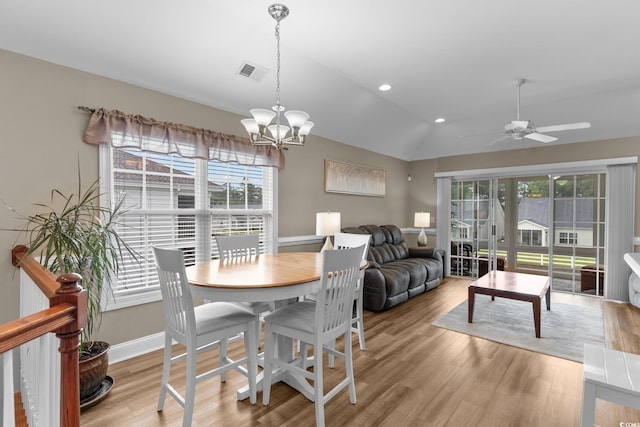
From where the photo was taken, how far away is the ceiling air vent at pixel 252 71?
304cm

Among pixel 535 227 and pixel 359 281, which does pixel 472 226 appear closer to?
pixel 535 227

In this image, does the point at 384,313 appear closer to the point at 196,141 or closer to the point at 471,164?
the point at 196,141

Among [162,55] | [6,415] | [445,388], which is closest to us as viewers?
[6,415]

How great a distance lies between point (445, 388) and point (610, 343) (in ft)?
7.18

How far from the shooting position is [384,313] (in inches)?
159

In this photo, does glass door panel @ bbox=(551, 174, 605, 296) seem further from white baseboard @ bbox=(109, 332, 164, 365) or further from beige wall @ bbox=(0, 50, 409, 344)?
white baseboard @ bbox=(109, 332, 164, 365)

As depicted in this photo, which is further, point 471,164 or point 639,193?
point 471,164

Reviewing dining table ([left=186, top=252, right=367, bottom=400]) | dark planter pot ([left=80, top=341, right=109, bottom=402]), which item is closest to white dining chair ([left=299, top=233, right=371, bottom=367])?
dining table ([left=186, top=252, right=367, bottom=400])

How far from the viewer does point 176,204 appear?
10.4 ft

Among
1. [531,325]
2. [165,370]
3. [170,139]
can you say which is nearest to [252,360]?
[165,370]

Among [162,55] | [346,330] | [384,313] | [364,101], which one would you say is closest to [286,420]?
[346,330]

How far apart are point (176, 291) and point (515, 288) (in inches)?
142

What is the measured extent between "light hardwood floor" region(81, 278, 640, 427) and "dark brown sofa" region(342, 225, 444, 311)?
0.84m

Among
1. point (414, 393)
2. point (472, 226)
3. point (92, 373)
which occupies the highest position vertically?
point (472, 226)
